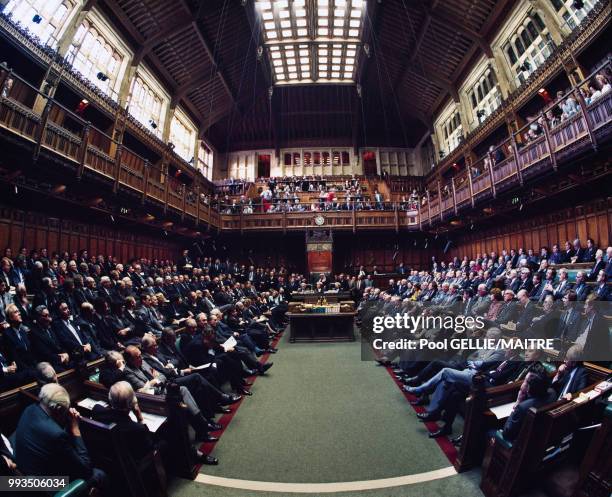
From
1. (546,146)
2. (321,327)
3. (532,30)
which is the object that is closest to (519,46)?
(532,30)

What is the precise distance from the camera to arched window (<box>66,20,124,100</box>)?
9969mm

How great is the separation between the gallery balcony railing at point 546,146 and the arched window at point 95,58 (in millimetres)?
13062

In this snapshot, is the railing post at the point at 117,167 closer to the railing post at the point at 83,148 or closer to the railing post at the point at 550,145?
the railing post at the point at 83,148

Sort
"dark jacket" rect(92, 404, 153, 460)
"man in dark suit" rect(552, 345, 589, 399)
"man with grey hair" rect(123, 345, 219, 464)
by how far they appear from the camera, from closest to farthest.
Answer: "dark jacket" rect(92, 404, 153, 460)
"man in dark suit" rect(552, 345, 589, 399)
"man with grey hair" rect(123, 345, 219, 464)

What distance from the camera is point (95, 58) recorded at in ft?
35.3

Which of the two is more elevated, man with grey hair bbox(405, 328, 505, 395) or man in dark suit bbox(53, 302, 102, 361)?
man in dark suit bbox(53, 302, 102, 361)

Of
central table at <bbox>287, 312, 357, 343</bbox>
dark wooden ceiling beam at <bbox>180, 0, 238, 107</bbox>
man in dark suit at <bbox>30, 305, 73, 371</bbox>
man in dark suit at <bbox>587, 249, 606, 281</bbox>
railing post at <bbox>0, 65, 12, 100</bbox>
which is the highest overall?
dark wooden ceiling beam at <bbox>180, 0, 238, 107</bbox>

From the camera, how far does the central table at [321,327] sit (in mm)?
8156

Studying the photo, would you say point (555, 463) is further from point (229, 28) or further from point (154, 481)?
point (229, 28)

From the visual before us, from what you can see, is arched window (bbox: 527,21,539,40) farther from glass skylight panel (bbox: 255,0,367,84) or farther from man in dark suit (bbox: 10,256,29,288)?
man in dark suit (bbox: 10,256,29,288)

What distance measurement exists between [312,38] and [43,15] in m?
12.0

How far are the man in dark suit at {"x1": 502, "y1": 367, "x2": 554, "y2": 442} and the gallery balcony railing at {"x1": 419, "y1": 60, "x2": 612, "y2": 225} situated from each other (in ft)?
17.7

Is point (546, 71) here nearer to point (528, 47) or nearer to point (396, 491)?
point (528, 47)

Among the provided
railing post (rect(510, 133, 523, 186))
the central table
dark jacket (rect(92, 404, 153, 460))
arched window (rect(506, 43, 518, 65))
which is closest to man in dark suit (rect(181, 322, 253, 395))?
dark jacket (rect(92, 404, 153, 460))
